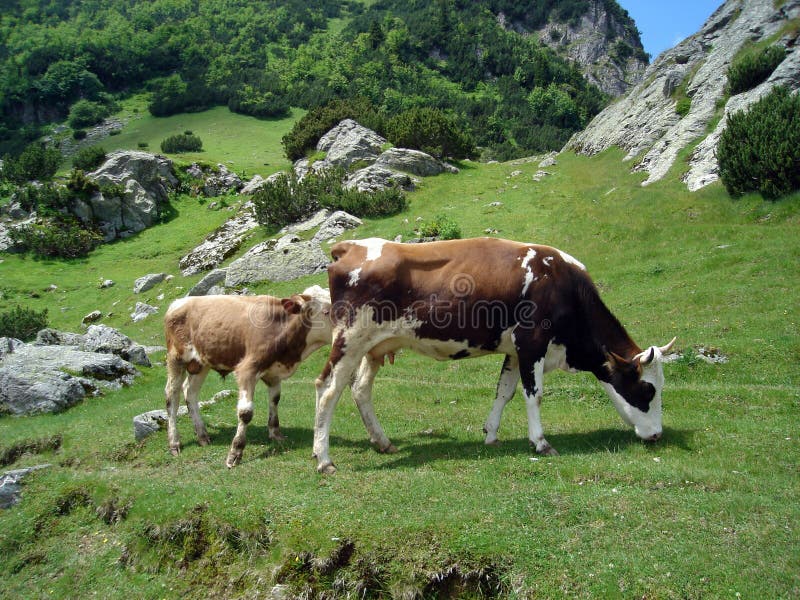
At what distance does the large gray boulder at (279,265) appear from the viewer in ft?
107

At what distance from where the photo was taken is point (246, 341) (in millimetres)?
12227

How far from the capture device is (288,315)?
1241 cm

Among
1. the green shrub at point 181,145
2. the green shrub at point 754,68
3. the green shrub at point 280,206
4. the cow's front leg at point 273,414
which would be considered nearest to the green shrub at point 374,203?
the green shrub at point 280,206

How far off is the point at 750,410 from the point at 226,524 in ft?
32.9

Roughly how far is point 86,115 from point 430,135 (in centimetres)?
7577

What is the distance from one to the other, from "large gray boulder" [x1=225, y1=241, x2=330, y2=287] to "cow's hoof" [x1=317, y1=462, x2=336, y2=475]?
23013mm

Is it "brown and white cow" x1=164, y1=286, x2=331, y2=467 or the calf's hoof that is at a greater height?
"brown and white cow" x1=164, y1=286, x2=331, y2=467

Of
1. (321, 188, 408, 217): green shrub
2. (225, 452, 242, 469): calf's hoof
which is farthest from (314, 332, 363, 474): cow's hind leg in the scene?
(321, 188, 408, 217): green shrub

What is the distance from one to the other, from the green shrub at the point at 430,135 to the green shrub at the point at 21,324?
3021cm

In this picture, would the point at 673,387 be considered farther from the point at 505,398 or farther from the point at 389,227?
the point at 389,227

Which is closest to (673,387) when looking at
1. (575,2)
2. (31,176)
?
(31,176)

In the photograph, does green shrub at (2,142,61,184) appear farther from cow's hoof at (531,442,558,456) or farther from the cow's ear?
cow's hoof at (531,442,558,456)

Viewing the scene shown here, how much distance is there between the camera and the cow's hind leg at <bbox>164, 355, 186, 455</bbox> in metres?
12.5

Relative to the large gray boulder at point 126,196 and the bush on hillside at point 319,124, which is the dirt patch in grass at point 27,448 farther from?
the bush on hillside at point 319,124
